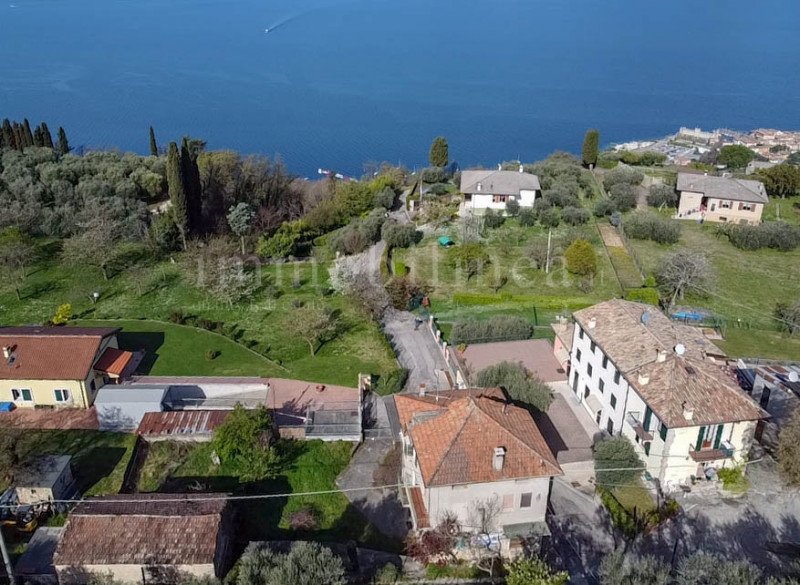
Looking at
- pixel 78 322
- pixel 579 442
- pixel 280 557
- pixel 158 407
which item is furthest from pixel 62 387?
pixel 579 442

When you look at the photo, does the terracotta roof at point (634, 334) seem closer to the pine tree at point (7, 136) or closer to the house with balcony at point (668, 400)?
the house with balcony at point (668, 400)

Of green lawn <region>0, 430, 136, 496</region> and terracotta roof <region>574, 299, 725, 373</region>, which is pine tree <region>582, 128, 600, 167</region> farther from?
green lawn <region>0, 430, 136, 496</region>

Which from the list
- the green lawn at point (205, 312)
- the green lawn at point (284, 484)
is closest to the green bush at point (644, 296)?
the green lawn at point (205, 312)

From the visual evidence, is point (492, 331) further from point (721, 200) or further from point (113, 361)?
point (721, 200)

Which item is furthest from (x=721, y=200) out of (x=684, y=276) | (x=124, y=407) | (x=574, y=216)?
(x=124, y=407)

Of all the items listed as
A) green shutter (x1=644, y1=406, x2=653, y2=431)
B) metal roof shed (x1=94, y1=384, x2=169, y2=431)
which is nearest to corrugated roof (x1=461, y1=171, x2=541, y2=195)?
green shutter (x1=644, y1=406, x2=653, y2=431)

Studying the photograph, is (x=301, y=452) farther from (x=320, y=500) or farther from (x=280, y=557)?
(x=280, y=557)
